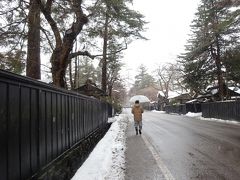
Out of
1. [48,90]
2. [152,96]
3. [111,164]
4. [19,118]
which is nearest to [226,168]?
[111,164]

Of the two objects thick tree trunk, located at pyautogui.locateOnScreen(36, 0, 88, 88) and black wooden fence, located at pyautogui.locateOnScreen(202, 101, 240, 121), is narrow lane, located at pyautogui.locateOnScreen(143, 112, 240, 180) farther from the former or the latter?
black wooden fence, located at pyautogui.locateOnScreen(202, 101, 240, 121)

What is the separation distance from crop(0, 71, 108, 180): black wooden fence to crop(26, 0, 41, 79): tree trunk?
6.61m

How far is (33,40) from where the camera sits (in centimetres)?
1689

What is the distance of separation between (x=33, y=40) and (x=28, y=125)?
1161 cm

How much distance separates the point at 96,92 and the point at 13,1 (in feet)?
69.9

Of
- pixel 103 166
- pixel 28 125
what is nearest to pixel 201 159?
pixel 103 166

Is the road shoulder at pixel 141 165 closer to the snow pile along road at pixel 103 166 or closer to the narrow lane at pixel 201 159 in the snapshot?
the snow pile along road at pixel 103 166

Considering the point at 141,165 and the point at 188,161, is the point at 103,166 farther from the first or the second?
the point at 188,161

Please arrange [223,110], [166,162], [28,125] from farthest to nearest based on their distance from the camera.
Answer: [223,110]
[166,162]
[28,125]

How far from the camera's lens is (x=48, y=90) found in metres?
7.34

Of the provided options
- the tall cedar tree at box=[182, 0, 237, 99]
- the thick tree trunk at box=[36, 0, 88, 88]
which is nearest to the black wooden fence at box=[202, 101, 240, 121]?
the tall cedar tree at box=[182, 0, 237, 99]

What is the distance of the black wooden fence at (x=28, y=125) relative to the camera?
193 inches

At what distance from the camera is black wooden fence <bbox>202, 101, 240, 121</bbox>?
31.6m

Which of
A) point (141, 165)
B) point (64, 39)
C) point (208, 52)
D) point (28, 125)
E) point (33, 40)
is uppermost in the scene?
point (208, 52)
